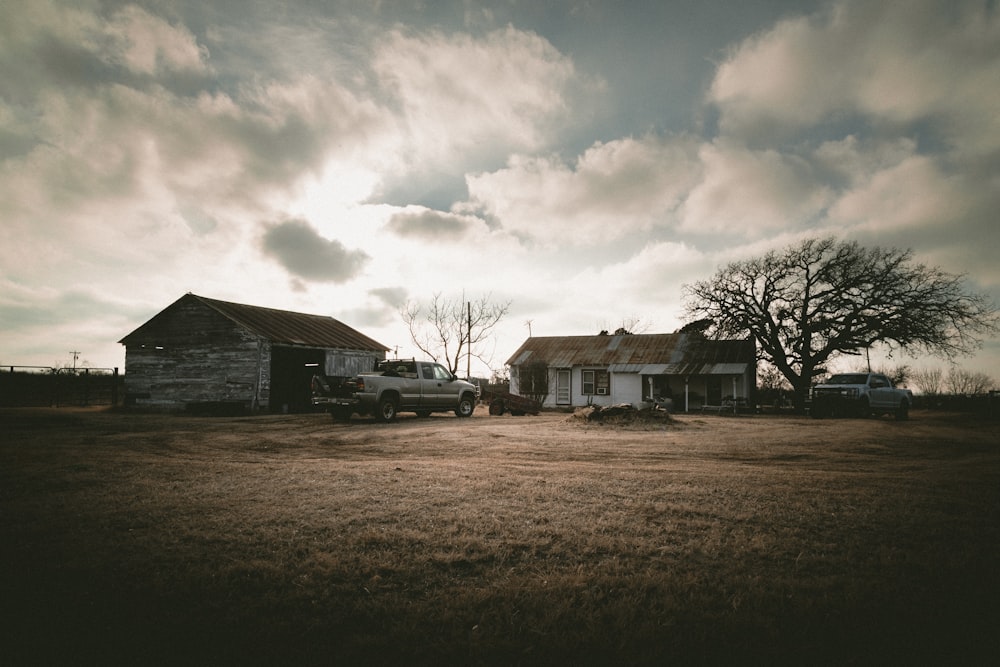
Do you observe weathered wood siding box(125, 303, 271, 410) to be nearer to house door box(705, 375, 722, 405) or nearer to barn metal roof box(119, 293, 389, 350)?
barn metal roof box(119, 293, 389, 350)

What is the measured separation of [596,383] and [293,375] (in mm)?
17911

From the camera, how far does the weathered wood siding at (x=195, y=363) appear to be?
22.3 metres

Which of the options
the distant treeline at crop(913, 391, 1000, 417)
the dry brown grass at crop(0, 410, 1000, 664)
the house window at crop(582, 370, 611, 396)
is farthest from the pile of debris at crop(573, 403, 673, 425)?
the distant treeline at crop(913, 391, 1000, 417)

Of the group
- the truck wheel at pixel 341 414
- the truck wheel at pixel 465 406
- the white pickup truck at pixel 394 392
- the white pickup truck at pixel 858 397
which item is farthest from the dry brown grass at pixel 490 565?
the white pickup truck at pixel 858 397

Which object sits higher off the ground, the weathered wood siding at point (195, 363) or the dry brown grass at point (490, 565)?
the weathered wood siding at point (195, 363)

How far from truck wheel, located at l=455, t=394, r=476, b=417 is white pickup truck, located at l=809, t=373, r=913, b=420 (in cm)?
1502

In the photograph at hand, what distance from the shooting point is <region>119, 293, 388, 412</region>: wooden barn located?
22.3 m

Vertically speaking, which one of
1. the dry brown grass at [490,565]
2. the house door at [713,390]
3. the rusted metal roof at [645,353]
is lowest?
the dry brown grass at [490,565]

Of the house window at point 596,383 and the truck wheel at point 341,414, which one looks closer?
the truck wheel at point 341,414

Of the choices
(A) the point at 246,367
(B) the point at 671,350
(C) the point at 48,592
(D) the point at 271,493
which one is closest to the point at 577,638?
(C) the point at 48,592

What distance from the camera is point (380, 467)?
26.5ft

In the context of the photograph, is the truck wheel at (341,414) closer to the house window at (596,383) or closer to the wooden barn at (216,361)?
the wooden barn at (216,361)

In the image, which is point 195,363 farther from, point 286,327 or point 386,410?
point 386,410

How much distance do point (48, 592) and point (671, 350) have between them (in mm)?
31492
